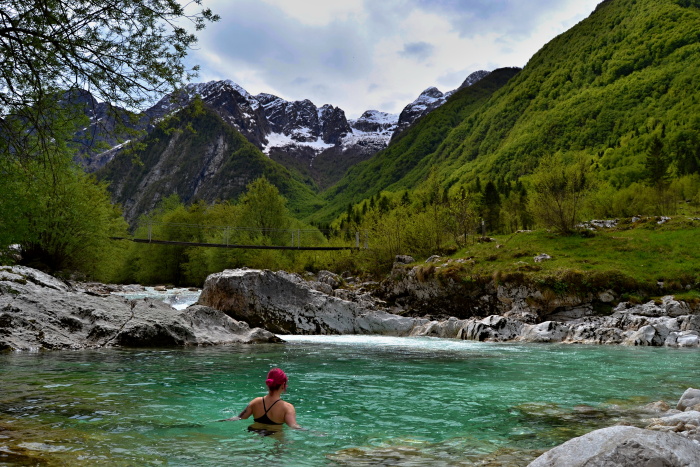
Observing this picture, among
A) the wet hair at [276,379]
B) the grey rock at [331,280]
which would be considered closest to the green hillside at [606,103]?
the grey rock at [331,280]

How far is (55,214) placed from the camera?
2603 centimetres

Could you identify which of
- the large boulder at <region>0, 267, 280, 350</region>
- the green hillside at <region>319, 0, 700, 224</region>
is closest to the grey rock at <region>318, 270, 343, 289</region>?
the large boulder at <region>0, 267, 280, 350</region>

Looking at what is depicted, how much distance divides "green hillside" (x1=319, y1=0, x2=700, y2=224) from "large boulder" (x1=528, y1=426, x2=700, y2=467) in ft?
243

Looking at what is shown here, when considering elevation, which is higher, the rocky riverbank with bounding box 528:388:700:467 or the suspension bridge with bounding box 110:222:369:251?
the suspension bridge with bounding box 110:222:369:251

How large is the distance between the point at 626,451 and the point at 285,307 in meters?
21.5

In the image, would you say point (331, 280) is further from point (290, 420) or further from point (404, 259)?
point (290, 420)

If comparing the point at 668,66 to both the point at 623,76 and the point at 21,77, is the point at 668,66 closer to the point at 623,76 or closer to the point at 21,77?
the point at 623,76

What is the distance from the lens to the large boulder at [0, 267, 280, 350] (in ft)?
48.3

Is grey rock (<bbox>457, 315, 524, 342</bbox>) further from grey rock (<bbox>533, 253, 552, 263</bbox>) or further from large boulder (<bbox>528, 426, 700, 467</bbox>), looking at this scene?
large boulder (<bbox>528, 426, 700, 467</bbox>)

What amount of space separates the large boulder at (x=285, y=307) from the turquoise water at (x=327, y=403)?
24.5 ft

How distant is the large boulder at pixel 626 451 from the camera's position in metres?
3.97

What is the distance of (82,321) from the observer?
16.2 m

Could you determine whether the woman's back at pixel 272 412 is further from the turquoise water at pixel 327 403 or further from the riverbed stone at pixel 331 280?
the riverbed stone at pixel 331 280

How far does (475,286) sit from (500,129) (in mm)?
134639
